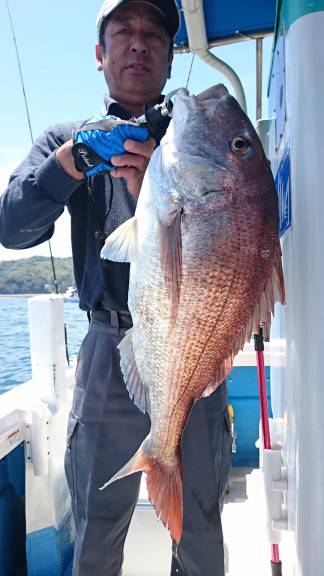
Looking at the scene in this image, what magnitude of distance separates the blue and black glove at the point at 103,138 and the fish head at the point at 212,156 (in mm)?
107

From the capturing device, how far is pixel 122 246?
53.1 inches

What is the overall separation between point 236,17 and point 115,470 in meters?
2.53

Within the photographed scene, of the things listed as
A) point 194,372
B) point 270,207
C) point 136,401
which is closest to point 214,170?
point 270,207

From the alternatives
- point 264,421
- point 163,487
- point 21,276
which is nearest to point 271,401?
point 264,421

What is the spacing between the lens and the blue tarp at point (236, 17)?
2.60 m

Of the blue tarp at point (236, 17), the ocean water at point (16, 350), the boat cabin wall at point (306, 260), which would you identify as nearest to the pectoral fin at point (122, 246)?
the boat cabin wall at point (306, 260)

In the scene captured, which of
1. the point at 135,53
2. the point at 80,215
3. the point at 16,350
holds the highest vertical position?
the point at 135,53

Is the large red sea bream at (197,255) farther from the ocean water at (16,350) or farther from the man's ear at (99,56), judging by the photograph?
the ocean water at (16,350)

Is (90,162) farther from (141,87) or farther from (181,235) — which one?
(141,87)

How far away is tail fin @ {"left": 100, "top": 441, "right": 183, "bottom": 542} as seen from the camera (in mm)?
1380

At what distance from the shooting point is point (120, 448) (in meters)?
1.78

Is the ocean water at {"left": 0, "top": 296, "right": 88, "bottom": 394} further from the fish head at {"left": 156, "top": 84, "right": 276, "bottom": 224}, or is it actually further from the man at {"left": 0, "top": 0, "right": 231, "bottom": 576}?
the fish head at {"left": 156, "top": 84, "right": 276, "bottom": 224}

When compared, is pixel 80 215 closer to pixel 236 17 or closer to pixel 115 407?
pixel 115 407

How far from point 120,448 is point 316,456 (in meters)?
0.86
